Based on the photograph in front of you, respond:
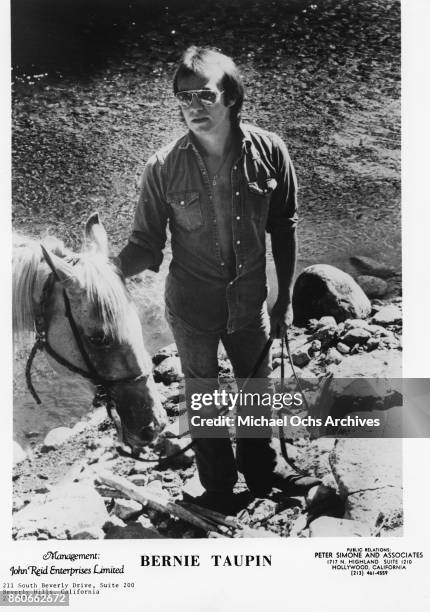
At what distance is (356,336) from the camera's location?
2768 millimetres

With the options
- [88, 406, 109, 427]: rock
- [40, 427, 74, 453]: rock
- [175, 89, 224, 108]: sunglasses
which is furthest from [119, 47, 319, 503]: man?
[40, 427, 74, 453]: rock

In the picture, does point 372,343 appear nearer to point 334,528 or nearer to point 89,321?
point 334,528

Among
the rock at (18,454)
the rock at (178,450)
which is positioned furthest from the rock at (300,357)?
the rock at (18,454)

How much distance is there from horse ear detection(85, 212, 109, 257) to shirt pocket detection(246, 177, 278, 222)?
51cm

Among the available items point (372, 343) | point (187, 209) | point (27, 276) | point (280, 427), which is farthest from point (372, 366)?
point (27, 276)

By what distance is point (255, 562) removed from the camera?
2.71 m

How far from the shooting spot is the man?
265cm

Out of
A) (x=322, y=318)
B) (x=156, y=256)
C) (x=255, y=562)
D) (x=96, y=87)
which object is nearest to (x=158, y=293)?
(x=156, y=256)

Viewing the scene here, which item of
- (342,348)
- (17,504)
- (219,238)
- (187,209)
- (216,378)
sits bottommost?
(17,504)

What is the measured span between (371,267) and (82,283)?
1.05 metres

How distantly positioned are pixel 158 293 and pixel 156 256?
0.13 meters

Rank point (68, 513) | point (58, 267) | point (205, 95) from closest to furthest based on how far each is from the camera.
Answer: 1. point (58, 267)
2. point (205, 95)
3. point (68, 513)

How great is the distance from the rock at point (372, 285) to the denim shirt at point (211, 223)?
322 millimetres

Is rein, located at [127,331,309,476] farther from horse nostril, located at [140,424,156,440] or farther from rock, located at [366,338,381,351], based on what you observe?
rock, located at [366,338,381,351]
